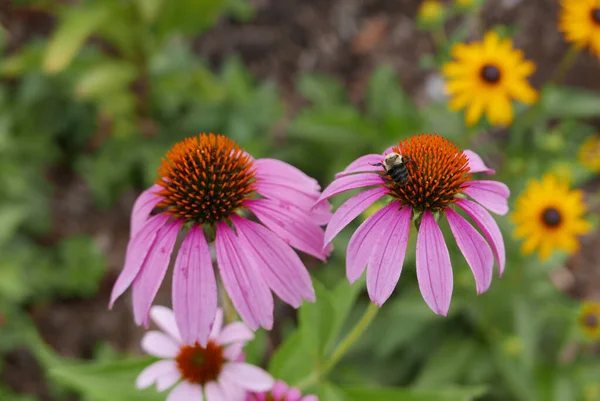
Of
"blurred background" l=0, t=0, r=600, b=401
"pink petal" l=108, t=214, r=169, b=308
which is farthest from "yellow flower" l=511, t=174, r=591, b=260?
"pink petal" l=108, t=214, r=169, b=308

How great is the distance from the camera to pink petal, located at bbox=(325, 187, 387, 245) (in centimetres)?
103

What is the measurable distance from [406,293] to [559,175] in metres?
0.82

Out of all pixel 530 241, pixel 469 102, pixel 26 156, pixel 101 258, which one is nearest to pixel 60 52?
pixel 26 156

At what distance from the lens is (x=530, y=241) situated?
2201mm

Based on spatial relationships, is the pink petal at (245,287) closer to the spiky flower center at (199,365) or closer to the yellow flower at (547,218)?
the spiky flower center at (199,365)

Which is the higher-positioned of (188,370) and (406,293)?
(406,293)

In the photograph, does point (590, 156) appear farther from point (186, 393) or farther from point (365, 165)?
point (186, 393)

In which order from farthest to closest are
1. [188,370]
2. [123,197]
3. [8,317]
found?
[123,197] < [8,317] < [188,370]

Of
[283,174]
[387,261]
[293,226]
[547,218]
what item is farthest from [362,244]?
[547,218]

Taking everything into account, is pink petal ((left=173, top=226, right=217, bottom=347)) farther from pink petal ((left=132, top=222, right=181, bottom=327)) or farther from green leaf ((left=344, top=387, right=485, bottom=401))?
green leaf ((left=344, top=387, right=485, bottom=401))

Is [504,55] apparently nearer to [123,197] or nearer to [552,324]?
[552,324]

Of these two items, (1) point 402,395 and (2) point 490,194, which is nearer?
(2) point 490,194

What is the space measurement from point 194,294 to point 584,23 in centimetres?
207

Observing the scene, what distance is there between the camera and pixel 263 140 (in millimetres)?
3285
